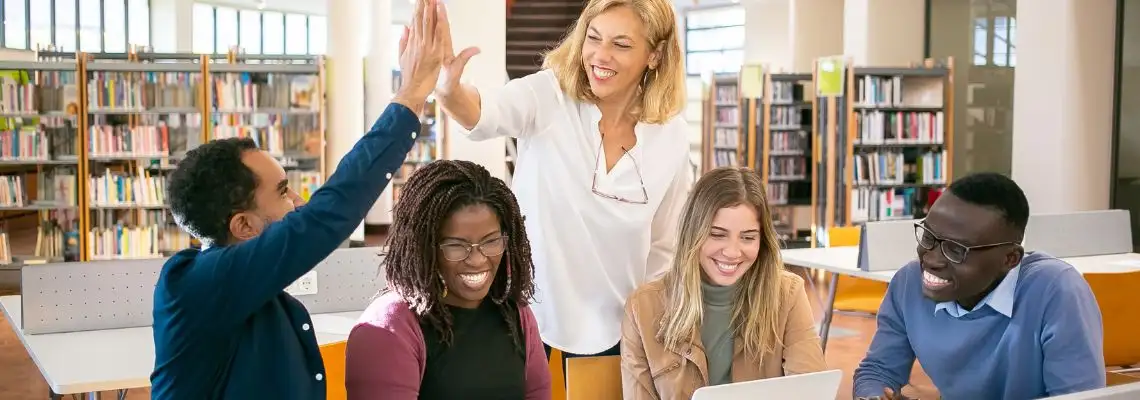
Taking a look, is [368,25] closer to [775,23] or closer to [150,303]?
[775,23]

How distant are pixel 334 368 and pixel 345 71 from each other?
971cm

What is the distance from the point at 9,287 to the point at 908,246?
7.01 m

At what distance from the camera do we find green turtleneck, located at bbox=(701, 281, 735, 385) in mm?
2369

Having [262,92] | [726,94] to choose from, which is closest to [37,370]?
[262,92]

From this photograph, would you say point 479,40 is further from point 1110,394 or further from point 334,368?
point 1110,394

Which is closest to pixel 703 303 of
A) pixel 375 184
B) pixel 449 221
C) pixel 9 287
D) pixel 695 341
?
pixel 695 341

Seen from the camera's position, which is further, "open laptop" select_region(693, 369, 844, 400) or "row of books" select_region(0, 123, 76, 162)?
"row of books" select_region(0, 123, 76, 162)

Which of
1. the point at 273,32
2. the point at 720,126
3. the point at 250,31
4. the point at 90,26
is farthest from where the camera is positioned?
the point at 273,32

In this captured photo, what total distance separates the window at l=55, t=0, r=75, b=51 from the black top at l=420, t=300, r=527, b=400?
1533 cm

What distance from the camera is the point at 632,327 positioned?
2.34 meters

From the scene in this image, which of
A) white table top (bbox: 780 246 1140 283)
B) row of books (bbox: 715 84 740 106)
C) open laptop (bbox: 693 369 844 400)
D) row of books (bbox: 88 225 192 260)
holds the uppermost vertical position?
row of books (bbox: 715 84 740 106)

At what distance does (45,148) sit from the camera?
29.0 feet

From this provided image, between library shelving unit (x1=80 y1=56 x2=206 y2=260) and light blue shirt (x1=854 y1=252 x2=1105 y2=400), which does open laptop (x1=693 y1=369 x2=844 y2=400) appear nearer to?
light blue shirt (x1=854 y1=252 x2=1105 y2=400)

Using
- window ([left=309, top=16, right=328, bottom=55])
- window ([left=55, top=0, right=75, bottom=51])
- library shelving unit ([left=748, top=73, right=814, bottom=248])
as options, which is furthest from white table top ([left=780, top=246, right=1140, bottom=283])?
window ([left=309, top=16, right=328, bottom=55])
